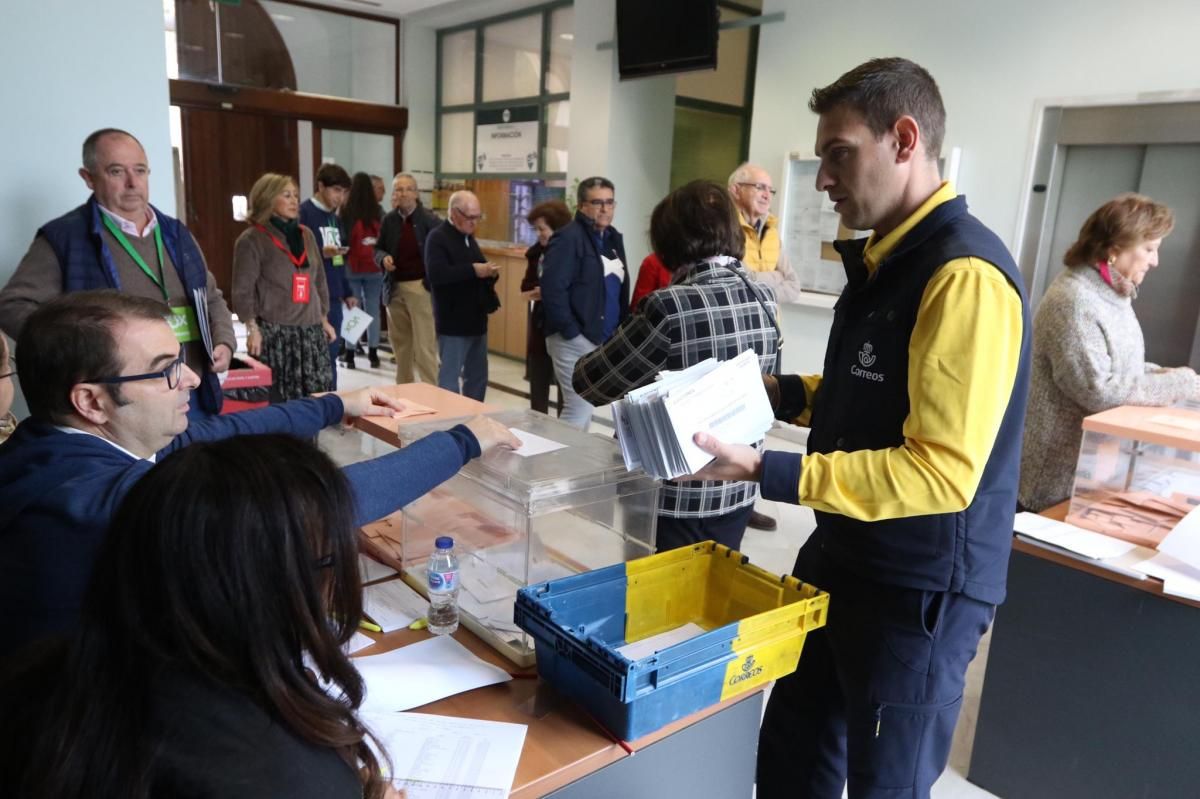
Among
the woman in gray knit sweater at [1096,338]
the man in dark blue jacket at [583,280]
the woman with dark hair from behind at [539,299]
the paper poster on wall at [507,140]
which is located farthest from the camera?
the paper poster on wall at [507,140]

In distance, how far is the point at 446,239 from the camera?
4793 mm

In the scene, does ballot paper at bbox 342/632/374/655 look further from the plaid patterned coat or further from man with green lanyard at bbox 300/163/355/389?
man with green lanyard at bbox 300/163/355/389

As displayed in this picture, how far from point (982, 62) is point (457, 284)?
10.3ft

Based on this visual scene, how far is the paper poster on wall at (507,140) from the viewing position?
7.89 m

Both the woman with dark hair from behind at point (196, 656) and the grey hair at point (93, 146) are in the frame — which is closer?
the woman with dark hair from behind at point (196, 656)

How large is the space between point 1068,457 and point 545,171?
6089 millimetres

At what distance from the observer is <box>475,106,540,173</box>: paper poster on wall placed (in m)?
7.89

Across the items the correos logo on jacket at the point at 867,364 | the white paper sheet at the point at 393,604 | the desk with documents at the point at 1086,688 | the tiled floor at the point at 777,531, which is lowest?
the tiled floor at the point at 777,531

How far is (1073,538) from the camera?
2.05 m

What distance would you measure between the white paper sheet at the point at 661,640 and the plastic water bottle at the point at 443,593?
0.33m

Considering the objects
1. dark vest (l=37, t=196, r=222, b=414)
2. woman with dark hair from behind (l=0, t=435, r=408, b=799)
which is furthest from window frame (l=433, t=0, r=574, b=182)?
woman with dark hair from behind (l=0, t=435, r=408, b=799)

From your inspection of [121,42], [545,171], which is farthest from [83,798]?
[545,171]

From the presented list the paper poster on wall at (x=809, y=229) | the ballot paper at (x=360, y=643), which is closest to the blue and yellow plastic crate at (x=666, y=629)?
the ballot paper at (x=360, y=643)

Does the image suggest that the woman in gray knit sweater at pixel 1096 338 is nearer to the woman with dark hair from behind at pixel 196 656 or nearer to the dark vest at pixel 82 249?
the woman with dark hair from behind at pixel 196 656
